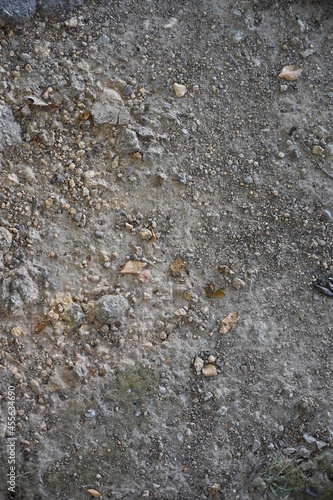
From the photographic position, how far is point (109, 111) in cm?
290

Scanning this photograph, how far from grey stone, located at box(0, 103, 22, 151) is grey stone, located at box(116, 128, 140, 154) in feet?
1.62

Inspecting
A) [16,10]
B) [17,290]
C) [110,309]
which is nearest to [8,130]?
[16,10]

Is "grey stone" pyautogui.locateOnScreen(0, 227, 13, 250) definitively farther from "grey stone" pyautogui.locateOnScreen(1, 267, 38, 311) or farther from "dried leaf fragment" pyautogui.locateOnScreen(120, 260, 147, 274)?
"dried leaf fragment" pyautogui.locateOnScreen(120, 260, 147, 274)

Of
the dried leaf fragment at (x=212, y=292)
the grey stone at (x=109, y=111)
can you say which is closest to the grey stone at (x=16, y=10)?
the grey stone at (x=109, y=111)

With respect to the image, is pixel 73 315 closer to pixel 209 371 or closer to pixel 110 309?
pixel 110 309

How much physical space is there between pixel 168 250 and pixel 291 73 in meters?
1.18

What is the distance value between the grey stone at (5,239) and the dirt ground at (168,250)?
3 cm

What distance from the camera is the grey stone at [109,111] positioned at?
2.89m

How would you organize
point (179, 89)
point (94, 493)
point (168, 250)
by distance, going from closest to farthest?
point (94, 493)
point (168, 250)
point (179, 89)

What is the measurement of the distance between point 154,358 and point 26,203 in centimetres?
97

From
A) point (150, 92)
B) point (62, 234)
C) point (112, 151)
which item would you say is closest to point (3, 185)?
point (62, 234)

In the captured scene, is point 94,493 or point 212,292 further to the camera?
point 212,292

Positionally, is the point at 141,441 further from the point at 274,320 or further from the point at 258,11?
Result: the point at 258,11

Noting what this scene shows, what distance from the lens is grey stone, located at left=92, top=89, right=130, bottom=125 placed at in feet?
9.49
